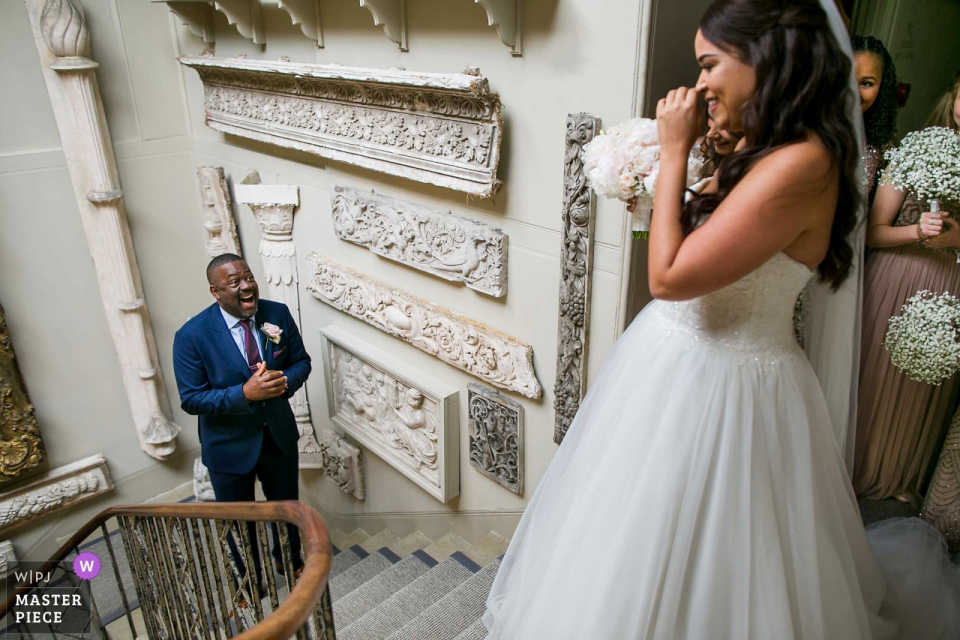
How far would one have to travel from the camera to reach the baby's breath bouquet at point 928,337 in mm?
2027

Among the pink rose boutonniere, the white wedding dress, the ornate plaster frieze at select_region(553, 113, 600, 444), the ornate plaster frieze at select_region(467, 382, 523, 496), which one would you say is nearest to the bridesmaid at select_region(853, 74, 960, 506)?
the white wedding dress

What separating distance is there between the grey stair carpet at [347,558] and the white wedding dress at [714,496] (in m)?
2.45

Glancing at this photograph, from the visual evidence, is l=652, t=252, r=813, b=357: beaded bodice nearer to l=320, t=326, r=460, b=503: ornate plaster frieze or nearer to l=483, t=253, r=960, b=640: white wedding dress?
l=483, t=253, r=960, b=640: white wedding dress

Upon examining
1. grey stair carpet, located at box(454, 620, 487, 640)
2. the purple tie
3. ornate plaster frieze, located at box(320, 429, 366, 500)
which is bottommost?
ornate plaster frieze, located at box(320, 429, 366, 500)

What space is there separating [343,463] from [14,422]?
2108 mm

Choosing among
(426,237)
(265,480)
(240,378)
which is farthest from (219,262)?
(265,480)

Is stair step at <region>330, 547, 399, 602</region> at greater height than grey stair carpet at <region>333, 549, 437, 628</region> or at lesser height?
lesser

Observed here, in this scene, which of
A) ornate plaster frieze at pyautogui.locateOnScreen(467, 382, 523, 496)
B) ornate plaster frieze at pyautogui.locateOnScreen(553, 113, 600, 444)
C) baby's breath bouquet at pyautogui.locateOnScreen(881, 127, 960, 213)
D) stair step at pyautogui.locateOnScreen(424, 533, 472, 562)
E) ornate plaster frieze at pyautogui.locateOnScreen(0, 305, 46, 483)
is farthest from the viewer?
ornate plaster frieze at pyautogui.locateOnScreen(0, 305, 46, 483)

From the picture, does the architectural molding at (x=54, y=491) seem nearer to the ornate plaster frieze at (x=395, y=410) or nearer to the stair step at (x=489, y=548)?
the ornate plaster frieze at (x=395, y=410)

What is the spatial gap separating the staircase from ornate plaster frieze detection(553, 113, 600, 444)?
811 mm

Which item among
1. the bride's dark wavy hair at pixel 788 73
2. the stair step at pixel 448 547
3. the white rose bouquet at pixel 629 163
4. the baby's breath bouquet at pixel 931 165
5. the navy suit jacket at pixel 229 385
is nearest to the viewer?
the bride's dark wavy hair at pixel 788 73

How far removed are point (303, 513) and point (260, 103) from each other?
2866 millimetres

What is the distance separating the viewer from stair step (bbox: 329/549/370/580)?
4051mm

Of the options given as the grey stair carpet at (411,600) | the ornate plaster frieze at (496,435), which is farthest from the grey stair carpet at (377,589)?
the ornate plaster frieze at (496,435)
